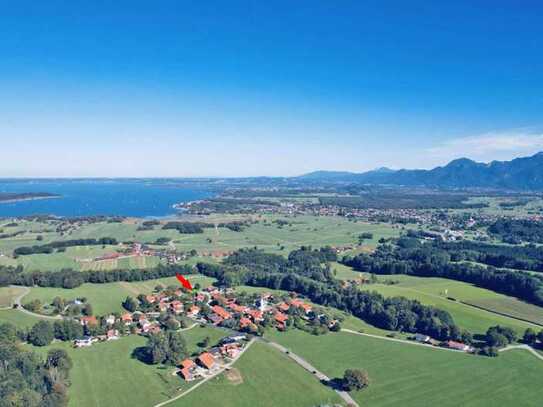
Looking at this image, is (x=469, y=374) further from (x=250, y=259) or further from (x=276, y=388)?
(x=250, y=259)

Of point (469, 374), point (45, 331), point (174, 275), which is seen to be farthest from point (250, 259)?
point (469, 374)

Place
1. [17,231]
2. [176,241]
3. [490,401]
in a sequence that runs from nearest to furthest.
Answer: [490,401]
[176,241]
[17,231]

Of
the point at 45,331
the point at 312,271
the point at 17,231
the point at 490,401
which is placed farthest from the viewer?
Result: the point at 17,231

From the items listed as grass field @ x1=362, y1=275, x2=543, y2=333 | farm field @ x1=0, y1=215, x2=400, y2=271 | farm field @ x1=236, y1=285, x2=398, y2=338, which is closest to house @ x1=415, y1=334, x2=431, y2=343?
farm field @ x1=236, y1=285, x2=398, y2=338

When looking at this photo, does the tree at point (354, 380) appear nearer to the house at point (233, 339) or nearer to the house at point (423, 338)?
the house at point (233, 339)

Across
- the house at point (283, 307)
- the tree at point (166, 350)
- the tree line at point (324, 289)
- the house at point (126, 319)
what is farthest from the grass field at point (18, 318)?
the house at point (283, 307)

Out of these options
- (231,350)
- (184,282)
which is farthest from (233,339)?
(184,282)
